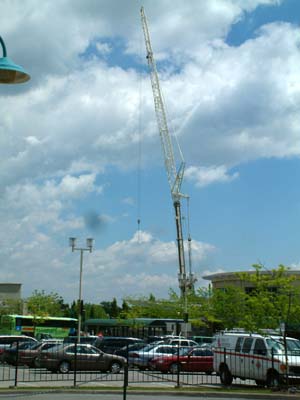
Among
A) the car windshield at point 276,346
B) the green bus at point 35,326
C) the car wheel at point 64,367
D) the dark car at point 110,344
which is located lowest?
the car wheel at point 64,367

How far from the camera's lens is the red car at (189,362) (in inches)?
1308

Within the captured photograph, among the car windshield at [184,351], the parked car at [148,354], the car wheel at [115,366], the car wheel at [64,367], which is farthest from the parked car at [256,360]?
the car wheel at [64,367]

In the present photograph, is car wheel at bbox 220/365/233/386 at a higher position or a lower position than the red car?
lower

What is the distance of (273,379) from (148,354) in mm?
12792

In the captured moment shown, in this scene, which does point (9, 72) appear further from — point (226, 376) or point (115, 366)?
point (115, 366)

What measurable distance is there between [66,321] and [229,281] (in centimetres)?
3453

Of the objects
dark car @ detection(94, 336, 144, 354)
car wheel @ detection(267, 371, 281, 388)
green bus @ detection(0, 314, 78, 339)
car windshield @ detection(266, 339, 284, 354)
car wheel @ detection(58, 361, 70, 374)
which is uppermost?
green bus @ detection(0, 314, 78, 339)

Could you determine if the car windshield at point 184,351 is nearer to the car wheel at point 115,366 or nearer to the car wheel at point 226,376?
the car wheel at point 115,366

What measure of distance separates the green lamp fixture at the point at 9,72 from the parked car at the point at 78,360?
2207cm

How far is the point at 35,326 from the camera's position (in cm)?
6962

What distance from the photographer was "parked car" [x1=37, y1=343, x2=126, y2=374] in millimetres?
31969

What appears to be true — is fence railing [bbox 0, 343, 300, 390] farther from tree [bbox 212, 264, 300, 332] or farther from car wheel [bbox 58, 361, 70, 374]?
tree [bbox 212, 264, 300, 332]

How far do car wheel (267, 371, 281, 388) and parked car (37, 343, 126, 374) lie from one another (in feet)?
34.8

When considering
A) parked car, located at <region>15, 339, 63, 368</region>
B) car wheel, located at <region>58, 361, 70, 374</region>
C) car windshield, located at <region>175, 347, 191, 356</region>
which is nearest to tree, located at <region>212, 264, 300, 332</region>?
car windshield, located at <region>175, 347, 191, 356</region>
